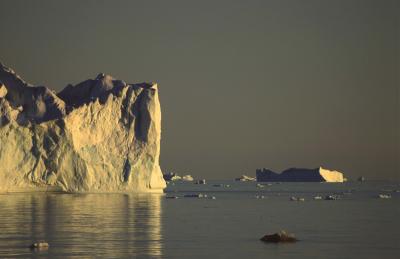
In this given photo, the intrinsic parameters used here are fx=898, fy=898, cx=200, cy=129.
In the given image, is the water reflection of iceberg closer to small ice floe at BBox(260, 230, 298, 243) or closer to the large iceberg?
small ice floe at BBox(260, 230, 298, 243)

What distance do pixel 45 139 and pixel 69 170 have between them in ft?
13.9

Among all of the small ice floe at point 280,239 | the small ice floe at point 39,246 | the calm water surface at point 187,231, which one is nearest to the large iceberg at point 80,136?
the calm water surface at point 187,231

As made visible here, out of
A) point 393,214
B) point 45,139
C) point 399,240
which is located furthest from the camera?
point 45,139

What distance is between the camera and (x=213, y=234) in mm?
40875

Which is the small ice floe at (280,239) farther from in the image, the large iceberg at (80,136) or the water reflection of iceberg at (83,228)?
the large iceberg at (80,136)

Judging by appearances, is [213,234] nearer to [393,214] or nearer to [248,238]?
[248,238]

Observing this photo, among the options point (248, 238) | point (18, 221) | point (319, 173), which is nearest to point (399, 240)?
point (248, 238)

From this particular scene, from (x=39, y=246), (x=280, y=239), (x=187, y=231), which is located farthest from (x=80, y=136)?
(x=39, y=246)

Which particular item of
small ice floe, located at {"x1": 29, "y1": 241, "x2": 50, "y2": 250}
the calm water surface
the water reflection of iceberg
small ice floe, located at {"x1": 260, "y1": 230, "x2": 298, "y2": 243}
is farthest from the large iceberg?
small ice floe, located at {"x1": 260, "y1": 230, "x2": 298, "y2": 243}

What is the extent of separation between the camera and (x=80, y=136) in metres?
85.8

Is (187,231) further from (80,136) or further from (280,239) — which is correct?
(80,136)

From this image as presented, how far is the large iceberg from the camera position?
78.8m

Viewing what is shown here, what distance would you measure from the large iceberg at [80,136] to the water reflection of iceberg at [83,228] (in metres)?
13.7

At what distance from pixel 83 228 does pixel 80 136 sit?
1718 inches
